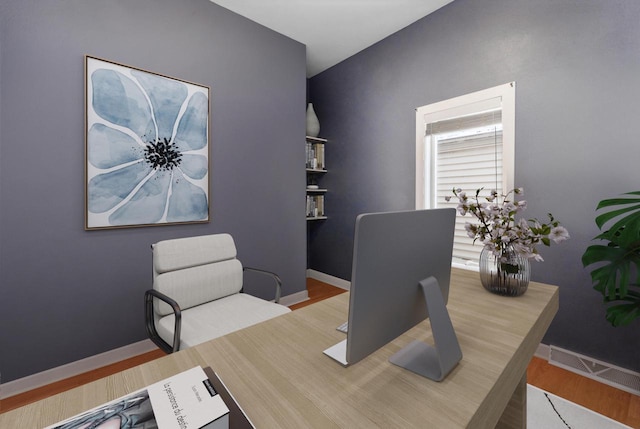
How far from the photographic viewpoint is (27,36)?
1735 mm

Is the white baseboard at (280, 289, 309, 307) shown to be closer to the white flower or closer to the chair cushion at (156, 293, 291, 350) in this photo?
the chair cushion at (156, 293, 291, 350)

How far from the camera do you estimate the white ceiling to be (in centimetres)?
260

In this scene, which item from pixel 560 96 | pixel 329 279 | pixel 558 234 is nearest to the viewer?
pixel 558 234

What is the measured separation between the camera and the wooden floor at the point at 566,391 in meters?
1.58

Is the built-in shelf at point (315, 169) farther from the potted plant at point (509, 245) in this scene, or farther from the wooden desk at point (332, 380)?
the wooden desk at point (332, 380)

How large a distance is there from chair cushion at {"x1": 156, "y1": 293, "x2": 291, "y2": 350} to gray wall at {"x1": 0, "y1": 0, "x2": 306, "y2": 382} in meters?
0.82

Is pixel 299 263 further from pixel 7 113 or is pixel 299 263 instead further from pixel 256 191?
pixel 7 113

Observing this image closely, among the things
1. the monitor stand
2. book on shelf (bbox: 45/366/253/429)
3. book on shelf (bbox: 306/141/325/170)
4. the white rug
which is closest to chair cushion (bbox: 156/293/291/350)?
book on shelf (bbox: 45/366/253/429)

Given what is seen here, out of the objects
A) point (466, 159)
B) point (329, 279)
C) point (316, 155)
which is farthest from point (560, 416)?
point (316, 155)

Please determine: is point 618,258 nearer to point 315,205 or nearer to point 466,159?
point 466,159

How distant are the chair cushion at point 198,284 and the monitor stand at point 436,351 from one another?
1452 mm

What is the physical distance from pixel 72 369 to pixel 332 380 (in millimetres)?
2285

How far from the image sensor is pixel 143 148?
217 centimetres

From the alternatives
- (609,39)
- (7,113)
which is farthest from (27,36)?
(609,39)
